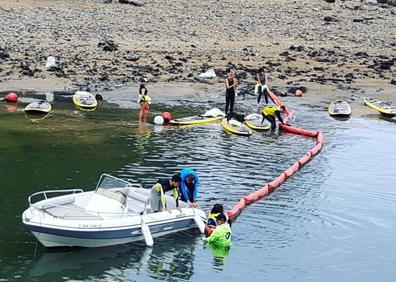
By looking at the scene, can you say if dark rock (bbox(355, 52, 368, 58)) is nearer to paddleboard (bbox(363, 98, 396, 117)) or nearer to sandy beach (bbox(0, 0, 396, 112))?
sandy beach (bbox(0, 0, 396, 112))

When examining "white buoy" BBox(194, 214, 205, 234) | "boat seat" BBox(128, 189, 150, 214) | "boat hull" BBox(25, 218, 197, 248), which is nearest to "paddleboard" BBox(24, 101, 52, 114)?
"boat seat" BBox(128, 189, 150, 214)

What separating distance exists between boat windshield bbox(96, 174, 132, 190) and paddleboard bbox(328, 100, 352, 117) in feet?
67.7

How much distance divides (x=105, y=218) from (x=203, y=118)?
17779 millimetres

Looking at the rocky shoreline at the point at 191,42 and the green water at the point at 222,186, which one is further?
the rocky shoreline at the point at 191,42

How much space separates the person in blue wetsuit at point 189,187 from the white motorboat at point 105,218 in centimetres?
20

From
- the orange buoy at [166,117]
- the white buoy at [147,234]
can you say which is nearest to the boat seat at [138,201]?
the white buoy at [147,234]

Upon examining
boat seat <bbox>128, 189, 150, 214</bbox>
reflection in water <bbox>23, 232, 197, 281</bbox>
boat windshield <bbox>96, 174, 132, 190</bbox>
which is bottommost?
reflection in water <bbox>23, 232, 197, 281</bbox>

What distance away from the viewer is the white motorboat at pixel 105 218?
20156 mm

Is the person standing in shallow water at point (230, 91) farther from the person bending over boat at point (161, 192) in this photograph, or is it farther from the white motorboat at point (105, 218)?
the white motorboat at point (105, 218)

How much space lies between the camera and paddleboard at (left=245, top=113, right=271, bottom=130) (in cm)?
3701

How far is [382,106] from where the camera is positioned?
4241 centimetres

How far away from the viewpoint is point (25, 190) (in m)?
26.2

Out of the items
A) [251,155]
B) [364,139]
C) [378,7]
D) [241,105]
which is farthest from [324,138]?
[378,7]

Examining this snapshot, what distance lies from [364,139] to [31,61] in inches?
823
